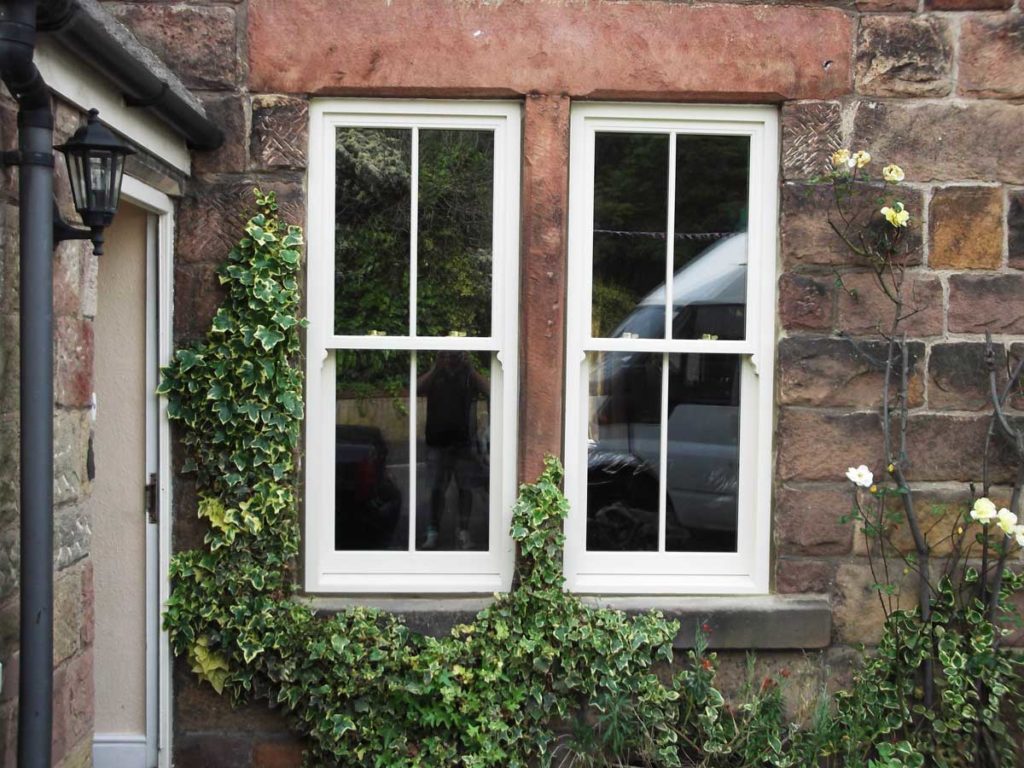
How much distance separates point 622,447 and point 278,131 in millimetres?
1914

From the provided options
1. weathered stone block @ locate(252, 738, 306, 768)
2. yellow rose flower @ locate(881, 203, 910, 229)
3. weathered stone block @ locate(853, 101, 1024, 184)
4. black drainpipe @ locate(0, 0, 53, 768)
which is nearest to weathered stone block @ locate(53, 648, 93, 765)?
black drainpipe @ locate(0, 0, 53, 768)

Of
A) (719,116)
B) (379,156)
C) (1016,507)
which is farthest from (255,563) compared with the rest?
(1016,507)

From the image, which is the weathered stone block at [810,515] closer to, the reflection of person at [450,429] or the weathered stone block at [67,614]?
the reflection of person at [450,429]

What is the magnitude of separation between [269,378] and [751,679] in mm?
2267

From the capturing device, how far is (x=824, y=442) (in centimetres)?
402

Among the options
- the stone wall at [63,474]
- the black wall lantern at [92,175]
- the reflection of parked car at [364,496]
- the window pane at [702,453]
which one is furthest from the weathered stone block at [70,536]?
the window pane at [702,453]

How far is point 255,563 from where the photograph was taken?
3.93 metres

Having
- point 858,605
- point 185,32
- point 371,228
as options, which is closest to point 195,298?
point 371,228

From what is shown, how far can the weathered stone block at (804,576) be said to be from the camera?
4.05 metres

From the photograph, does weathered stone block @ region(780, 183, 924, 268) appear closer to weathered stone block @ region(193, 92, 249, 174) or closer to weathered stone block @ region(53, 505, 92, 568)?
weathered stone block @ region(193, 92, 249, 174)

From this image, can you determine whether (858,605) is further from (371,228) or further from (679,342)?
(371,228)

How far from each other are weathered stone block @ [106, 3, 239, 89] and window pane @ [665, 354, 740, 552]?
224cm

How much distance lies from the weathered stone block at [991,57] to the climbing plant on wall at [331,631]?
2326 millimetres

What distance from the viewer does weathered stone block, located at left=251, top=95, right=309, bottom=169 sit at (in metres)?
3.95
